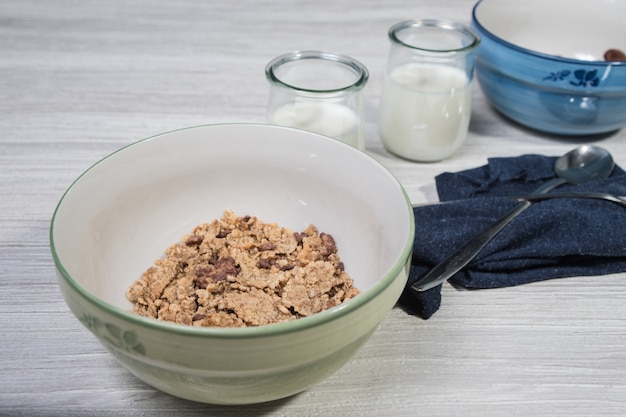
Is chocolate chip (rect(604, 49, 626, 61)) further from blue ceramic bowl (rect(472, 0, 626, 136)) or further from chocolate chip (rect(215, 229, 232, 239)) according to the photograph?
chocolate chip (rect(215, 229, 232, 239))

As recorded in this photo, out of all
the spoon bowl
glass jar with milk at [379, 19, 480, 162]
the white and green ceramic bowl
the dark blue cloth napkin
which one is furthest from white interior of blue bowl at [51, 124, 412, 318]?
the spoon bowl

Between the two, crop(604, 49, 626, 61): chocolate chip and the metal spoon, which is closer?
the metal spoon

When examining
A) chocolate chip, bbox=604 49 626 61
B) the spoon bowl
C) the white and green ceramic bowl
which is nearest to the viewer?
the white and green ceramic bowl

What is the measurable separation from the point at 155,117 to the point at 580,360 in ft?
2.73

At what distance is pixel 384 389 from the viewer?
2.42 feet

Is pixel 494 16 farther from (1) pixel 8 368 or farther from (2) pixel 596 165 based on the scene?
(1) pixel 8 368

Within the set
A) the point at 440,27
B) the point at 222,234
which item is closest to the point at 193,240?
the point at 222,234

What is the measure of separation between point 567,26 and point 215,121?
743mm

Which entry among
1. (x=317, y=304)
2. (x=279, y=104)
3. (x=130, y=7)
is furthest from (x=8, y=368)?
(x=130, y=7)

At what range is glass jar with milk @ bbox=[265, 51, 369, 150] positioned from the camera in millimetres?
1009

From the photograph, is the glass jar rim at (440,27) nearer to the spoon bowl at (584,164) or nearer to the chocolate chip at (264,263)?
the spoon bowl at (584,164)

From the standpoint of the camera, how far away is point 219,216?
3.04ft

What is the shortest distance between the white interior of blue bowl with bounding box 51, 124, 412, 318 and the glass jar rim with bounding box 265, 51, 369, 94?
15cm

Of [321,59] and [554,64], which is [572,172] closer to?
[554,64]
